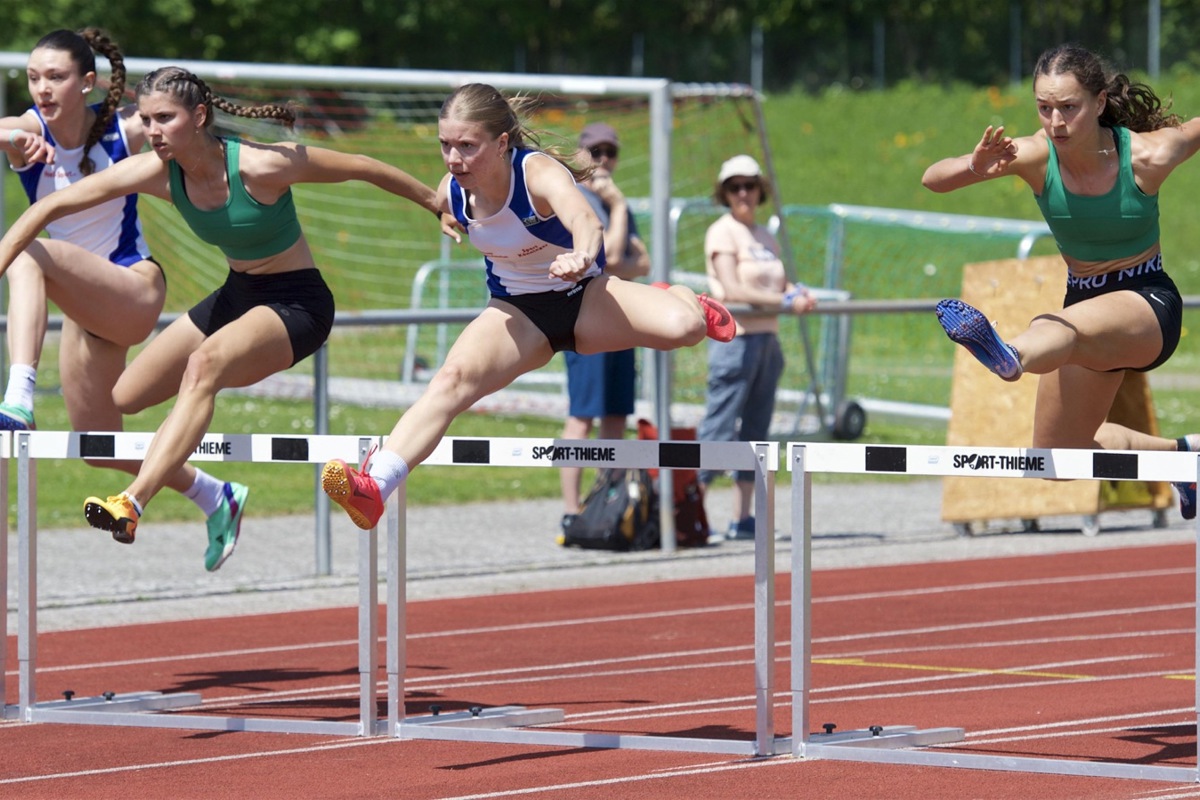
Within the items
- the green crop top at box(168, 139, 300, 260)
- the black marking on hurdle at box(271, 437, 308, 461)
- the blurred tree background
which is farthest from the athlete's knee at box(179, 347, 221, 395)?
the blurred tree background

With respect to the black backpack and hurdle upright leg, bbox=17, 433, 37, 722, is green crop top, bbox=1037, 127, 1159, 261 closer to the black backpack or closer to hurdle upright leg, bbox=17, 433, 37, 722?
hurdle upright leg, bbox=17, 433, 37, 722

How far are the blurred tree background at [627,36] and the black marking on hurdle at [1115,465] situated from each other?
36105 mm

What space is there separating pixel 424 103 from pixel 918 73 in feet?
80.9

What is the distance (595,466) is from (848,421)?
10716mm

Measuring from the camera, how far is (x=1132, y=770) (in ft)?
18.7

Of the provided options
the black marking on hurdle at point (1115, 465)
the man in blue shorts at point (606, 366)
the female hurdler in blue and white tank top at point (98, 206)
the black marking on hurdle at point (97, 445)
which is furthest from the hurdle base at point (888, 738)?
the man in blue shorts at point (606, 366)

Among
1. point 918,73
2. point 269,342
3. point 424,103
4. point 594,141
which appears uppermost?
point 918,73

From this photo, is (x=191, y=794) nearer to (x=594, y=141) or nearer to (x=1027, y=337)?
(x=1027, y=337)

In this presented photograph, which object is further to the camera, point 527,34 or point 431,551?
point 527,34

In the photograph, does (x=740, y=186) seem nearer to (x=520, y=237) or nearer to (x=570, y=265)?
(x=520, y=237)

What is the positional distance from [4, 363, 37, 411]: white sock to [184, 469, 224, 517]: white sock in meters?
0.83

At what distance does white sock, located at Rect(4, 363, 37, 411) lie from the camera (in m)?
7.07

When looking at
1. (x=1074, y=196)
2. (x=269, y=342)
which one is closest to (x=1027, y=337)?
(x=1074, y=196)

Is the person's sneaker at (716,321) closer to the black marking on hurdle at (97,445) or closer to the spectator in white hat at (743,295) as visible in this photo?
the black marking on hurdle at (97,445)
